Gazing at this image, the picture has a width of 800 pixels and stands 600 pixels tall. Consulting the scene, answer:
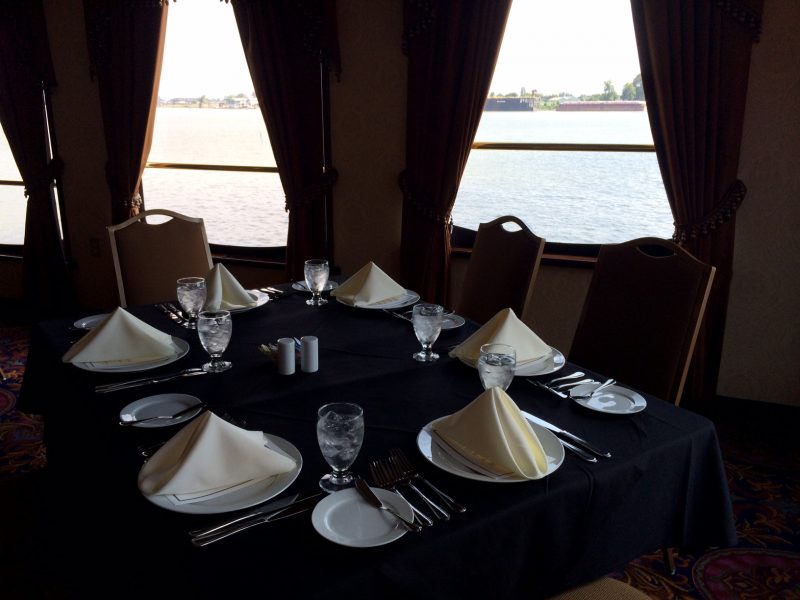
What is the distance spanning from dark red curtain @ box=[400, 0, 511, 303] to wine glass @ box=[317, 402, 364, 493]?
6.93 ft

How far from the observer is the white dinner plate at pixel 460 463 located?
95 cm

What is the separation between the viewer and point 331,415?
0.92 m

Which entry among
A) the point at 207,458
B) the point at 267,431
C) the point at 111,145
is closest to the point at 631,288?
the point at 267,431

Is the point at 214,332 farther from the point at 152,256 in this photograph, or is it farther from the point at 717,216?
the point at 717,216

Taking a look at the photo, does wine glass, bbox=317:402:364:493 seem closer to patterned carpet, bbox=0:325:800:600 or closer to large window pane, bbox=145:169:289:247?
patterned carpet, bbox=0:325:800:600

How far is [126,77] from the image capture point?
3.37 metres

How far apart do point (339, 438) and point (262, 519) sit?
0.15 m

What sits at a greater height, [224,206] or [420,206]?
[420,206]

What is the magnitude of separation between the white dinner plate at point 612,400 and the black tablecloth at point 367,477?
2 centimetres

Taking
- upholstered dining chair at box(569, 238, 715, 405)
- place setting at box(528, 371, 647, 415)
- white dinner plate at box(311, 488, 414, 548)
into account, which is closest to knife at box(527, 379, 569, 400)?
place setting at box(528, 371, 647, 415)

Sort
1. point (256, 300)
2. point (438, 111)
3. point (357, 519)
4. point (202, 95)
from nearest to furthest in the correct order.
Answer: point (357, 519) → point (256, 300) → point (438, 111) → point (202, 95)

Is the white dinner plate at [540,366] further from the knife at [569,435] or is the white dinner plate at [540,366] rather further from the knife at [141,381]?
the knife at [141,381]

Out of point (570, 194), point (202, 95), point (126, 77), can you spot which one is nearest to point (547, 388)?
point (570, 194)

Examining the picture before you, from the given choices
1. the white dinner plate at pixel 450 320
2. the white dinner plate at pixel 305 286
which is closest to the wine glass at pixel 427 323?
the white dinner plate at pixel 450 320
